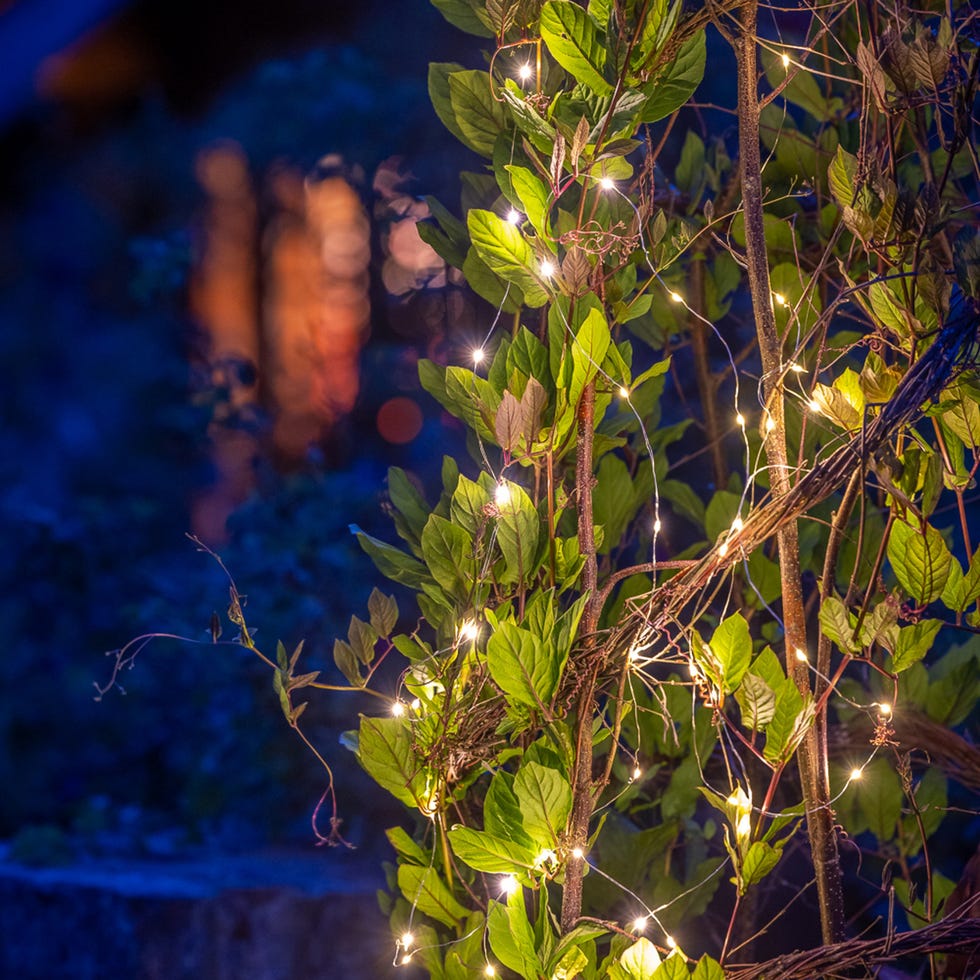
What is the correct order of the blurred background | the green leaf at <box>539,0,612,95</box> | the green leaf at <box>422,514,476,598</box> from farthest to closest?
the blurred background, the green leaf at <box>422,514,476,598</box>, the green leaf at <box>539,0,612,95</box>

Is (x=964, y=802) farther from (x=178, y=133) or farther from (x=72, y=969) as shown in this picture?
(x=178, y=133)

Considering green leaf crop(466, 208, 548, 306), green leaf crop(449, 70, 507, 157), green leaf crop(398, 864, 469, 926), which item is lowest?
green leaf crop(398, 864, 469, 926)

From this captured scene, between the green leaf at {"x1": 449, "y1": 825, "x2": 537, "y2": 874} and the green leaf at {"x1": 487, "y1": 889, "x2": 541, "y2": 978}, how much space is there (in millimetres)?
20

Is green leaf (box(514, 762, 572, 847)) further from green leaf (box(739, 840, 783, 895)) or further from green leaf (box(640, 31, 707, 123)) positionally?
green leaf (box(640, 31, 707, 123))

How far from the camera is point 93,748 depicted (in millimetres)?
2271

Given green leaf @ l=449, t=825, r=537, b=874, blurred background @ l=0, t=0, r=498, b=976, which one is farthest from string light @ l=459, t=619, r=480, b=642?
blurred background @ l=0, t=0, r=498, b=976

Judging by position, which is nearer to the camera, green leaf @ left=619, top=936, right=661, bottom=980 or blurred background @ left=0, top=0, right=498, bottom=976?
green leaf @ left=619, top=936, right=661, bottom=980

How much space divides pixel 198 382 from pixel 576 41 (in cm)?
179

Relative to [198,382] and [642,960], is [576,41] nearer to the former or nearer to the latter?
[642,960]

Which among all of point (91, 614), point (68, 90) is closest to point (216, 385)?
point (91, 614)

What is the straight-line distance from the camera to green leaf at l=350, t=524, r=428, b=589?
784mm

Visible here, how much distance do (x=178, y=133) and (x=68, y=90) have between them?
1.69 ft

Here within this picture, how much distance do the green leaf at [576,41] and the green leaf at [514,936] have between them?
57 cm

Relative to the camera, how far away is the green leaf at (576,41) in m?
0.63
